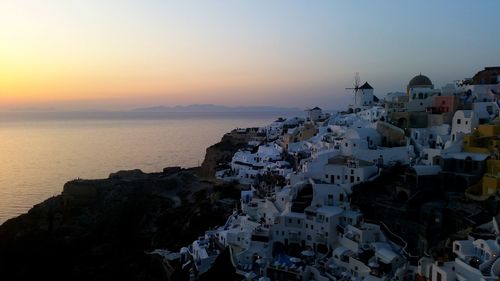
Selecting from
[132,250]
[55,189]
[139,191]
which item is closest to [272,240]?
[132,250]

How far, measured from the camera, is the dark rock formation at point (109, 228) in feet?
109

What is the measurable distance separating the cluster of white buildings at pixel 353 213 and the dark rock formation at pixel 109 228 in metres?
4.89

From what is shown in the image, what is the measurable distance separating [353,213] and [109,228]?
1008 inches

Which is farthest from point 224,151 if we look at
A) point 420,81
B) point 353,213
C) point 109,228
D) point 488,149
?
point 488,149

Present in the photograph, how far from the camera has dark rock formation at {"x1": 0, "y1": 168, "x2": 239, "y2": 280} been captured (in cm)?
3322

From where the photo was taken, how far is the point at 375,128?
3244 cm

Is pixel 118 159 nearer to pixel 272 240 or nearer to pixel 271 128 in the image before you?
pixel 271 128

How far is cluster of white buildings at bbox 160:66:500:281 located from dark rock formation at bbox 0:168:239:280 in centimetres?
489

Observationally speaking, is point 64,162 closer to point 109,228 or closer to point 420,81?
point 109,228

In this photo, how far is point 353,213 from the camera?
23.9 metres

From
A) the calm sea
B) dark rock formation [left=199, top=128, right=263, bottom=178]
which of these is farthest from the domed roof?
the calm sea

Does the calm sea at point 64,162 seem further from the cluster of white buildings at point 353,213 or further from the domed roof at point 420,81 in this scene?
the domed roof at point 420,81

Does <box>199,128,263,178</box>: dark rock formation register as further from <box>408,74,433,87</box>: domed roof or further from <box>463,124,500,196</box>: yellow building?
<box>463,124,500,196</box>: yellow building

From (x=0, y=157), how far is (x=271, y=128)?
217 feet
